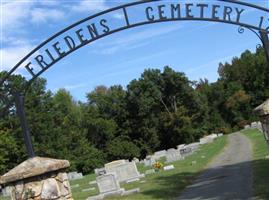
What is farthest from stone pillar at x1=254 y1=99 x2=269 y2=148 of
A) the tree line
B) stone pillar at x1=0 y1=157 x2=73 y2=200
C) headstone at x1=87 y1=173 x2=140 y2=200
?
the tree line

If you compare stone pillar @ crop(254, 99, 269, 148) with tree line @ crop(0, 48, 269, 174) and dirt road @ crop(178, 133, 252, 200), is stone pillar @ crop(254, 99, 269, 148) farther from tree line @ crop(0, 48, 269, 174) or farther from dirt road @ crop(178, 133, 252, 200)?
tree line @ crop(0, 48, 269, 174)

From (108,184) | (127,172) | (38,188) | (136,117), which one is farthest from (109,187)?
(136,117)

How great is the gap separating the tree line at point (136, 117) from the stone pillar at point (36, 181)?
45189mm

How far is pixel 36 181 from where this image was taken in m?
7.37

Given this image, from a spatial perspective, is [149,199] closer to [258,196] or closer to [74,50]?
[258,196]

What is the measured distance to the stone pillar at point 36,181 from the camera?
7.33 m

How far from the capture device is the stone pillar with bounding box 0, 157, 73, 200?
24.0ft

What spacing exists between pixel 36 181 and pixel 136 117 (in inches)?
2617

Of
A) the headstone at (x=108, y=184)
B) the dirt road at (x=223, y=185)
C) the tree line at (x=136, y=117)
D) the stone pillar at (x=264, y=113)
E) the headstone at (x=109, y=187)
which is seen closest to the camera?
the stone pillar at (x=264, y=113)

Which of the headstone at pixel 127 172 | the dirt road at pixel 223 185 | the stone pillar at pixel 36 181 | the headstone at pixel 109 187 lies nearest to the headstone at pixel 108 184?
the headstone at pixel 109 187

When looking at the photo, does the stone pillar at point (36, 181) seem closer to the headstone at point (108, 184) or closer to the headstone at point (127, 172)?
the headstone at point (108, 184)

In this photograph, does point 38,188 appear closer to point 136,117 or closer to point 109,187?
point 109,187

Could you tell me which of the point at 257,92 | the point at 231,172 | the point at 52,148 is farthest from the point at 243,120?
the point at 231,172

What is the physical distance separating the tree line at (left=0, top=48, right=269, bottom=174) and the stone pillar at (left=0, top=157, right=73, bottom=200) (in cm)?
4519
